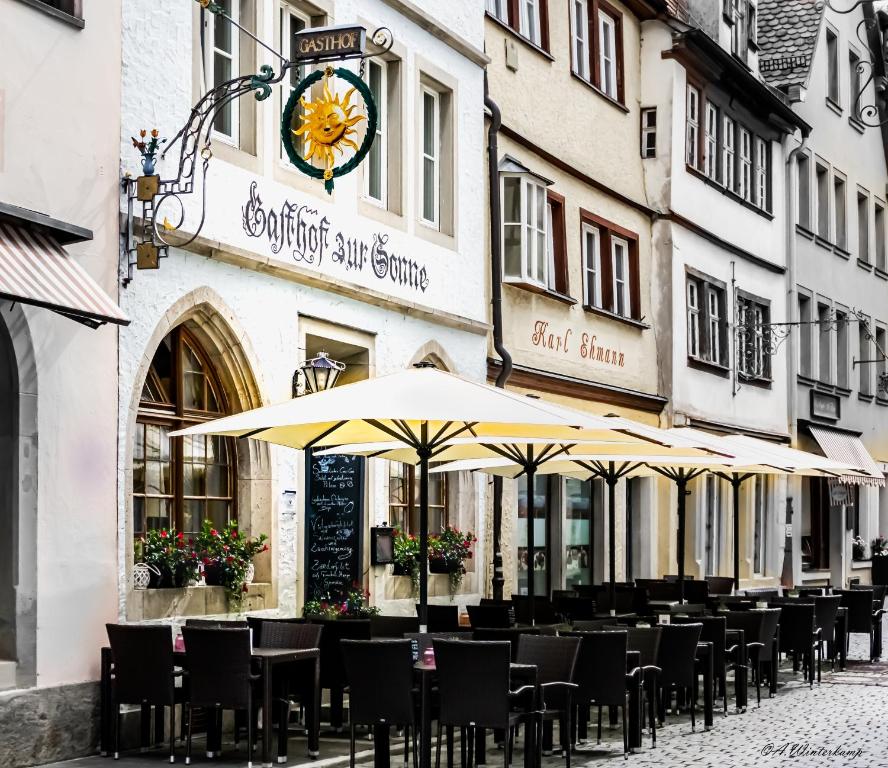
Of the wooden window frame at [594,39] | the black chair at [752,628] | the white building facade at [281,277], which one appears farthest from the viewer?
the wooden window frame at [594,39]

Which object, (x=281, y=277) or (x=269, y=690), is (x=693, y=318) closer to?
(x=281, y=277)

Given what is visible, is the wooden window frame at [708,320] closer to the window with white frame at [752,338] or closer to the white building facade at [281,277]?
the window with white frame at [752,338]

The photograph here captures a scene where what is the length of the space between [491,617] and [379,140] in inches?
215

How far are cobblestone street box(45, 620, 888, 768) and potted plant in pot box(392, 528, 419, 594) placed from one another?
12.5ft

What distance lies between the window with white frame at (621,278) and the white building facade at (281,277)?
544 cm

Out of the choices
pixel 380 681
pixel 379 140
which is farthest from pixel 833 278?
pixel 380 681

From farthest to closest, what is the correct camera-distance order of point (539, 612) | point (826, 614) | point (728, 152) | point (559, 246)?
1. point (728, 152)
2. point (559, 246)
3. point (826, 614)
4. point (539, 612)

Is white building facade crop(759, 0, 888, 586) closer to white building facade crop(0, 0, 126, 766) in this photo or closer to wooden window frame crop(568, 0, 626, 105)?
wooden window frame crop(568, 0, 626, 105)

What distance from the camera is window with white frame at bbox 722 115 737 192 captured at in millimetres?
29062

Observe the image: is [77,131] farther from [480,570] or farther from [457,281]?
[480,570]

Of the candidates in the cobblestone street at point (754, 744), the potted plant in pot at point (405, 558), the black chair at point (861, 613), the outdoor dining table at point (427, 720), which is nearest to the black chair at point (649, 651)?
the cobblestone street at point (754, 744)

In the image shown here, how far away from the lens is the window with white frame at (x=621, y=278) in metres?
24.8

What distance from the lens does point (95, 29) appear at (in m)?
12.6

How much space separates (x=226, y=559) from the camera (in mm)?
14031
